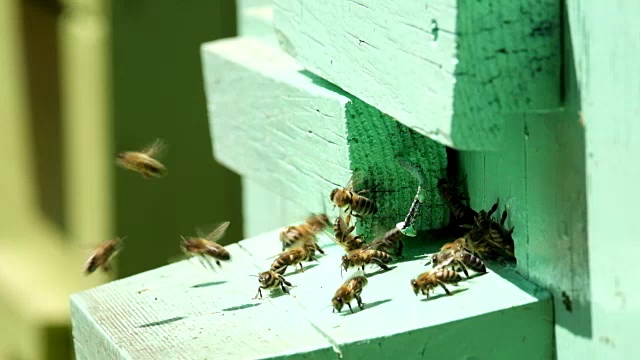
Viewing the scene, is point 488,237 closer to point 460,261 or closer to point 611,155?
point 460,261

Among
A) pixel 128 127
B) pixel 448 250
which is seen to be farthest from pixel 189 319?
pixel 128 127

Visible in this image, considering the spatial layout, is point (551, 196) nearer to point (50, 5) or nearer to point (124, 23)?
point (124, 23)

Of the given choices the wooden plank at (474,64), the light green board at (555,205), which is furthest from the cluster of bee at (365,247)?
the wooden plank at (474,64)

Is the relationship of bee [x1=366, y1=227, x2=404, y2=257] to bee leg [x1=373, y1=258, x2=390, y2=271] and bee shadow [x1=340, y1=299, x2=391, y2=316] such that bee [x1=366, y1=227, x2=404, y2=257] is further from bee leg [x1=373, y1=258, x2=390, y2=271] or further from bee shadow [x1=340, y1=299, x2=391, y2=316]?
bee shadow [x1=340, y1=299, x2=391, y2=316]

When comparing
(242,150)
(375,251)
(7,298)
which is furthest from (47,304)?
(375,251)

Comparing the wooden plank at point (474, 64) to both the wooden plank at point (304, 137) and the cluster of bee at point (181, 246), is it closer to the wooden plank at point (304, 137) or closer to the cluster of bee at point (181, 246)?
the wooden plank at point (304, 137)

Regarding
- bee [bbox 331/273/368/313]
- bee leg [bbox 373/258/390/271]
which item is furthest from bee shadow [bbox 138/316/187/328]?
bee leg [bbox 373/258/390/271]
